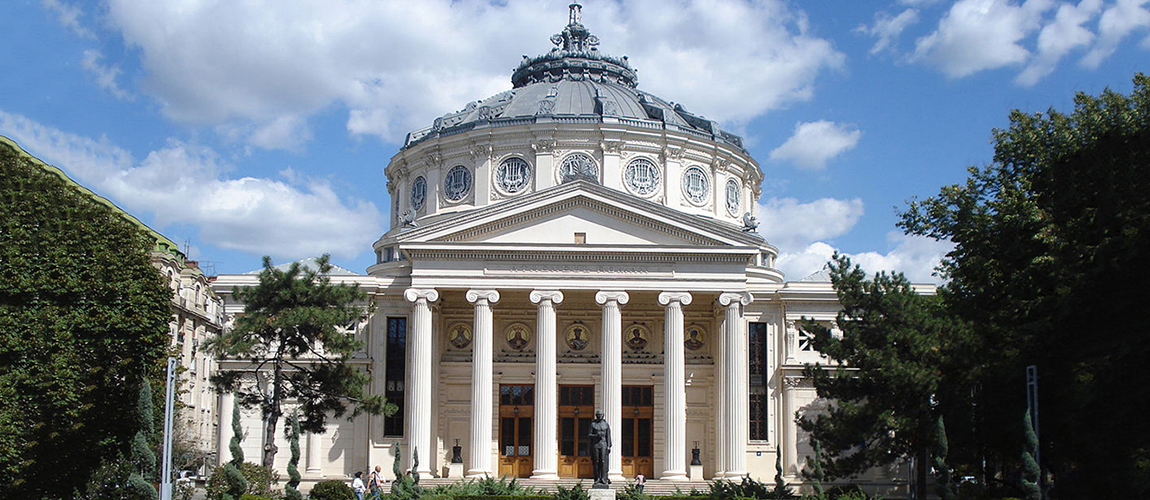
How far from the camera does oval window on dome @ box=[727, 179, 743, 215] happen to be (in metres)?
62.1

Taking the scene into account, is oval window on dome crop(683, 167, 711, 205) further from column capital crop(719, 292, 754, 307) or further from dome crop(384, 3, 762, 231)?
column capital crop(719, 292, 754, 307)

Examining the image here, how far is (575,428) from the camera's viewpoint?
171 ft

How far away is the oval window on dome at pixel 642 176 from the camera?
2304 inches

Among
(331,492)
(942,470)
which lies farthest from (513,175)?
(942,470)

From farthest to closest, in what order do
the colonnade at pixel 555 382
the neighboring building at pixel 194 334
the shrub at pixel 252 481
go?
the neighboring building at pixel 194 334, the colonnade at pixel 555 382, the shrub at pixel 252 481

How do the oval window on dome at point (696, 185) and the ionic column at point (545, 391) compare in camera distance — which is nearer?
the ionic column at point (545, 391)

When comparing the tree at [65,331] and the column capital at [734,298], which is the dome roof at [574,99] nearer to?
the column capital at [734,298]

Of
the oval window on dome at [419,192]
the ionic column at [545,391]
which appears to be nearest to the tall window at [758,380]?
the ionic column at [545,391]

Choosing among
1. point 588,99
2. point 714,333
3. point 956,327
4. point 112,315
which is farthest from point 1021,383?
point 588,99

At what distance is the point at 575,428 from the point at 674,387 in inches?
265

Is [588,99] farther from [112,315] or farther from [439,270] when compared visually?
[112,315]

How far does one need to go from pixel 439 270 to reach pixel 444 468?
9020 mm

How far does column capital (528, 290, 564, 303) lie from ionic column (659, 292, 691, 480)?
13.8 ft

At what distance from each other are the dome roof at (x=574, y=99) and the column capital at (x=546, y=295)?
1407cm
